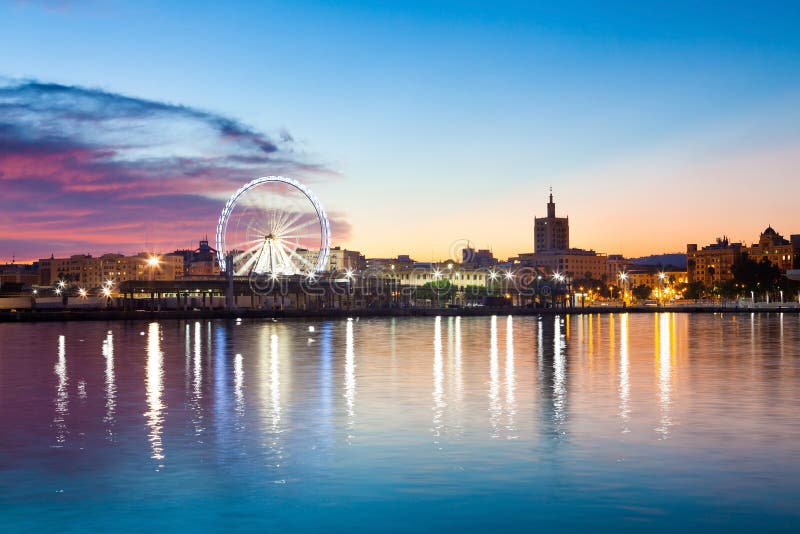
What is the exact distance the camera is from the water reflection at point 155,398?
2802 cm

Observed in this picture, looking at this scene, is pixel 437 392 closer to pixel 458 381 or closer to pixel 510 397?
pixel 510 397

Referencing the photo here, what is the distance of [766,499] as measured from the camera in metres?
20.8

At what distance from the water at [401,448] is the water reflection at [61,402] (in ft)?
0.85

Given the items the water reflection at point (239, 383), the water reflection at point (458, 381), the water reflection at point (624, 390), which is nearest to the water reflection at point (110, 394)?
the water reflection at point (239, 383)

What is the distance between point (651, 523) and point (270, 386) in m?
29.2

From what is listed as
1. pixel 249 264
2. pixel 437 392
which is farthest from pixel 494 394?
pixel 249 264

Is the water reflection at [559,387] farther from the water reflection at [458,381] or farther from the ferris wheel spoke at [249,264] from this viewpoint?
the ferris wheel spoke at [249,264]

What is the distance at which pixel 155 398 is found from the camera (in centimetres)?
4081

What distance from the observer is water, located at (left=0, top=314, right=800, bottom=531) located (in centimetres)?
1992

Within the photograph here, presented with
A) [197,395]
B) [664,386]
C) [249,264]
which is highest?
[249,264]

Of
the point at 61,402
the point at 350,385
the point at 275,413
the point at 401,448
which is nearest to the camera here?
the point at 401,448

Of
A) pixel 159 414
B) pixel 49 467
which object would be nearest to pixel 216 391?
pixel 159 414

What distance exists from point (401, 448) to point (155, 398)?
57.8ft

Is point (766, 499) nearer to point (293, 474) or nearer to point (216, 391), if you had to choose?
point (293, 474)
